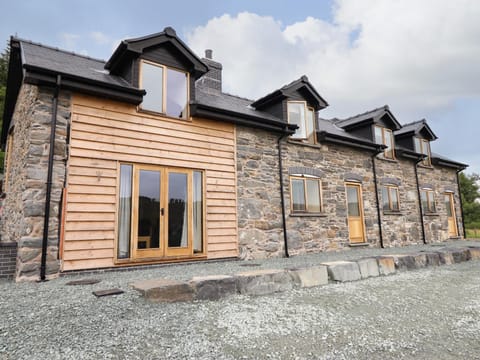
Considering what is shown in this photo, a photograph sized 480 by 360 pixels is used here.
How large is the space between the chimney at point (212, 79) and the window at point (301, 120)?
2.55m

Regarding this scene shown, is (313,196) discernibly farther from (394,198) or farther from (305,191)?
(394,198)

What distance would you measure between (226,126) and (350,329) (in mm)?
5911

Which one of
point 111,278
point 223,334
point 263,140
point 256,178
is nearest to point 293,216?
point 256,178

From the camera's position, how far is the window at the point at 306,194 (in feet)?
29.6

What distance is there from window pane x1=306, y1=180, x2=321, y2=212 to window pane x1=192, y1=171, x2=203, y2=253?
12.3ft

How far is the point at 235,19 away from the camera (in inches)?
651

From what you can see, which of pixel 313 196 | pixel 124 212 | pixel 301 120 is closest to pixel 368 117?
pixel 301 120

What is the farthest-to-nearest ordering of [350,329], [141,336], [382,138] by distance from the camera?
[382,138], [350,329], [141,336]

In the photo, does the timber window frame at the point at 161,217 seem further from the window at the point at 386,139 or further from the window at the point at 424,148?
the window at the point at 424,148

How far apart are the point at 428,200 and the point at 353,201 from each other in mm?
5469

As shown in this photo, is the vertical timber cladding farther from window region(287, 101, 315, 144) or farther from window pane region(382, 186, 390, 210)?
window pane region(382, 186, 390, 210)

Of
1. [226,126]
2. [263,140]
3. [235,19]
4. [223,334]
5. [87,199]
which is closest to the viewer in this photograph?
[223,334]

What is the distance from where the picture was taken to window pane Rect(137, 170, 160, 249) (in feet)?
20.6

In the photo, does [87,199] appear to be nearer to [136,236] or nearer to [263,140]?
[136,236]
